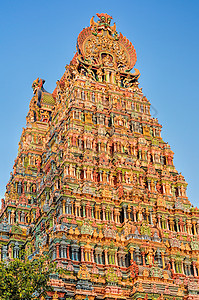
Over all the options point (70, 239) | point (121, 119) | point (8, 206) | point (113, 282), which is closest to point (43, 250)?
point (70, 239)

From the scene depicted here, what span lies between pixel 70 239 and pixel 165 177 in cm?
1278

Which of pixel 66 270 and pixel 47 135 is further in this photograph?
pixel 47 135

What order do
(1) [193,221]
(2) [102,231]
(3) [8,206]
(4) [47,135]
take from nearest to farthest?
1. (2) [102,231]
2. (1) [193,221]
3. (3) [8,206]
4. (4) [47,135]

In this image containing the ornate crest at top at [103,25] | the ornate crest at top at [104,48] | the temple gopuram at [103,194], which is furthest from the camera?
the ornate crest at top at [103,25]

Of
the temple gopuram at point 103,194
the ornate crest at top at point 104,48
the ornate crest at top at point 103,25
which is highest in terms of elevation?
the ornate crest at top at point 103,25

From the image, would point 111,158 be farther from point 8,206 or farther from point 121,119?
point 8,206

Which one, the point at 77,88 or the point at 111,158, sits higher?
the point at 77,88

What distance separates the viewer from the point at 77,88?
189 ft

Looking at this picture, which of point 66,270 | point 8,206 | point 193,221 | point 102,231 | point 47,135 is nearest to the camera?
point 66,270

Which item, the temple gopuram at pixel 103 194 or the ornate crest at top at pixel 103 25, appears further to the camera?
the ornate crest at top at pixel 103 25

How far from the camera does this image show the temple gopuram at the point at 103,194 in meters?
45.2

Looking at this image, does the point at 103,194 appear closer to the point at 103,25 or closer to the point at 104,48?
the point at 104,48

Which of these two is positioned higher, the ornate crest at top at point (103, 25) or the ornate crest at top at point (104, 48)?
the ornate crest at top at point (103, 25)

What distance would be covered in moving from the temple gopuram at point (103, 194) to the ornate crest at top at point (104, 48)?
0.37 ft
